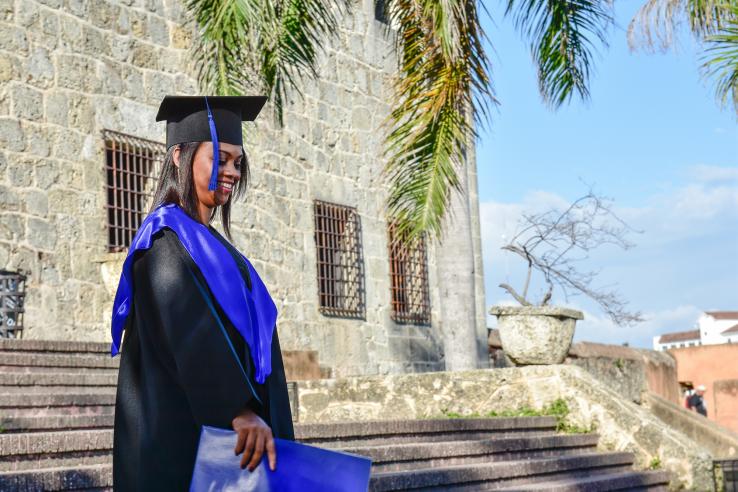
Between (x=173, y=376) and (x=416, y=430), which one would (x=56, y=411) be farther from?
(x=173, y=376)

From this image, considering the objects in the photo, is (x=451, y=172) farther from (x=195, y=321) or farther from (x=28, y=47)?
(x=195, y=321)

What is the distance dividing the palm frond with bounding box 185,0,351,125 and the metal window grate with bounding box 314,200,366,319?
411cm

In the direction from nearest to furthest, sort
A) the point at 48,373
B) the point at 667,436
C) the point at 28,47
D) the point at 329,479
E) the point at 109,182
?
the point at 329,479 → the point at 48,373 → the point at 667,436 → the point at 28,47 → the point at 109,182

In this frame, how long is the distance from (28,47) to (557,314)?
5479 millimetres

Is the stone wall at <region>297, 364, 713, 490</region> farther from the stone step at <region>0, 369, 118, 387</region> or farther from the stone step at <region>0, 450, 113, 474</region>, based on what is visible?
the stone step at <region>0, 450, 113, 474</region>

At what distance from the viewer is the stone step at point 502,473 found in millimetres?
7012

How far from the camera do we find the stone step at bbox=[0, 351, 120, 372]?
8.76 m

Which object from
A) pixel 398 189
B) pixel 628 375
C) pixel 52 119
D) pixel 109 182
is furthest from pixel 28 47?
pixel 628 375

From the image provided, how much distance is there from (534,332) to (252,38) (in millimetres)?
3486

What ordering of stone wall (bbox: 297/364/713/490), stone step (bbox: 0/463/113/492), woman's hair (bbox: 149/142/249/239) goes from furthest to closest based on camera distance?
stone wall (bbox: 297/364/713/490)
stone step (bbox: 0/463/113/492)
woman's hair (bbox: 149/142/249/239)

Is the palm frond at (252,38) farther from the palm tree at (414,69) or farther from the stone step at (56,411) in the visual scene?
the stone step at (56,411)

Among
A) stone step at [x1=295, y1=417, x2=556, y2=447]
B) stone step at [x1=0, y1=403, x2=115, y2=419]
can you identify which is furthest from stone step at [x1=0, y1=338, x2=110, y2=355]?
A: stone step at [x1=295, y1=417, x2=556, y2=447]

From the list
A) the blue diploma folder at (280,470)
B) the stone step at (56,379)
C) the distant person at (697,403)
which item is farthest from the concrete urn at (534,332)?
the distant person at (697,403)

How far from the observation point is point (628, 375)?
14656 mm
